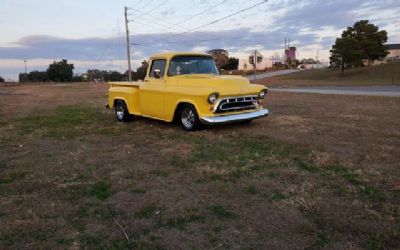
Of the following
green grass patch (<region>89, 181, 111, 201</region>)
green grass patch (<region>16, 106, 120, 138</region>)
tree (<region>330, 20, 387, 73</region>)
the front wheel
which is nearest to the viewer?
green grass patch (<region>89, 181, 111, 201</region>)

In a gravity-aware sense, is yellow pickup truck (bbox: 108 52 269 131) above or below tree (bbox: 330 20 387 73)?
below

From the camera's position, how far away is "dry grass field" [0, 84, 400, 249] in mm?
3945

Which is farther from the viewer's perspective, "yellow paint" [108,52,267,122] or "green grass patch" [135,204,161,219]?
"yellow paint" [108,52,267,122]

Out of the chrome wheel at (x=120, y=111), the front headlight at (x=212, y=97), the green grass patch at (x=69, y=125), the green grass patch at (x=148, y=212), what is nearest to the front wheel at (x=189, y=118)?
the front headlight at (x=212, y=97)

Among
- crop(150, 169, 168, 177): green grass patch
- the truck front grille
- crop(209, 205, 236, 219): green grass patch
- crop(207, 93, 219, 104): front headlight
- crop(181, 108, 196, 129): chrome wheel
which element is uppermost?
crop(207, 93, 219, 104): front headlight

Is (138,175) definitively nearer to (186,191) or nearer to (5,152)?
(186,191)

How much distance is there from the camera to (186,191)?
206 inches

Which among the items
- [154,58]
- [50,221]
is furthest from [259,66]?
[50,221]

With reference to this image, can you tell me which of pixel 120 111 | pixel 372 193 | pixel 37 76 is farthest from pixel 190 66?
pixel 37 76

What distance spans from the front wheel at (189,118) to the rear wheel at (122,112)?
244cm

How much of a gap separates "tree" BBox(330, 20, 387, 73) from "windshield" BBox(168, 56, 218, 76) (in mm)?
54916

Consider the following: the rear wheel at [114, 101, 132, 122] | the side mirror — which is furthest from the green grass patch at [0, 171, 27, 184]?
the rear wheel at [114, 101, 132, 122]

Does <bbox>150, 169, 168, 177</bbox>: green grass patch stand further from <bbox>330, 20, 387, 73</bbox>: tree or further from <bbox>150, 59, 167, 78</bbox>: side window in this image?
<bbox>330, 20, 387, 73</bbox>: tree

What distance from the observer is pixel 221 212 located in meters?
4.51
